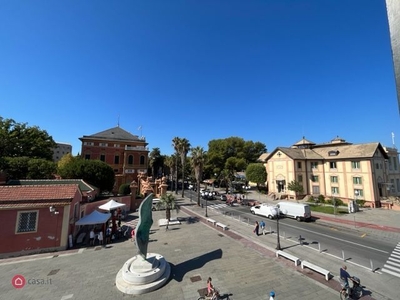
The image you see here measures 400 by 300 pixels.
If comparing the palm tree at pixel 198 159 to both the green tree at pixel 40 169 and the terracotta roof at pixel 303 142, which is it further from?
the terracotta roof at pixel 303 142

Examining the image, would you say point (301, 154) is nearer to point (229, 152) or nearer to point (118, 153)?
point (229, 152)

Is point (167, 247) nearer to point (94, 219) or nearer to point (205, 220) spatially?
point (94, 219)

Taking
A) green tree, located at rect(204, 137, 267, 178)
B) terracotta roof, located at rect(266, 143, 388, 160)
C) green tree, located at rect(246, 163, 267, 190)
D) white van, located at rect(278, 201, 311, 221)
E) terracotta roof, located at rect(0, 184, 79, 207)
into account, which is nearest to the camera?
terracotta roof, located at rect(0, 184, 79, 207)

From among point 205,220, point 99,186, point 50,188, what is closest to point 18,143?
point 99,186

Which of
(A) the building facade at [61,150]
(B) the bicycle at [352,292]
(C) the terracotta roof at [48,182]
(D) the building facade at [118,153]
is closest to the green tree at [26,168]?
(C) the terracotta roof at [48,182]

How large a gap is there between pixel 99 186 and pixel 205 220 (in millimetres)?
18281

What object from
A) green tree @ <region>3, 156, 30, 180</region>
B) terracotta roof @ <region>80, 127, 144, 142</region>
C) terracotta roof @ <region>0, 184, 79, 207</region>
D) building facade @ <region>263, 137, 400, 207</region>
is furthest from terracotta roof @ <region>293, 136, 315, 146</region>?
green tree @ <region>3, 156, 30, 180</region>

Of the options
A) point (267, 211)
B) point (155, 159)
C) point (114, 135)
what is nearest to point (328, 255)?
point (267, 211)

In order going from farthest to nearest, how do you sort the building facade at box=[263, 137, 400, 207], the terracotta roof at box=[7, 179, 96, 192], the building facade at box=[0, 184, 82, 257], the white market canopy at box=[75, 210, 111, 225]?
the building facade at box=[263, 137, 400, 207], the terracotta roof at box=[7, 179, 96, 192], the white market canopy at box=[75, 210, 111, 225], the building facade at box=[0, 184, 82, 257]

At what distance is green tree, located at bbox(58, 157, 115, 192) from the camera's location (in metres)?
29.4

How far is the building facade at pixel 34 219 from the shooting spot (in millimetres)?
14555

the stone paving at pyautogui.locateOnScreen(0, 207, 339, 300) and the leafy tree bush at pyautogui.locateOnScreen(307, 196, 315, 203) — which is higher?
the leafy tree bush at pyautogui.locateOnScreen(307, 196, 315, 203)

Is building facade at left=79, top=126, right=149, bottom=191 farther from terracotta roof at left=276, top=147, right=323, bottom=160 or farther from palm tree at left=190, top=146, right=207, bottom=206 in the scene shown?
terracotta roof at left=276, top=147, right=323, bottom=160

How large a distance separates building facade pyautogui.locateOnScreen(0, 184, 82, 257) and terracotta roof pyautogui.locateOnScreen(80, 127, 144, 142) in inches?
1376
